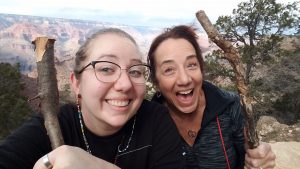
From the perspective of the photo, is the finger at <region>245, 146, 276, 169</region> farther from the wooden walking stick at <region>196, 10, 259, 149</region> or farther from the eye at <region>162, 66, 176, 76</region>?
the eye at <region>162, 66, 176, 76</region>

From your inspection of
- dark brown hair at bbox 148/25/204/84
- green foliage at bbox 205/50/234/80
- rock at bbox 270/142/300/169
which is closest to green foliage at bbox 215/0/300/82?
green foliage at bbox 205/50/234/80

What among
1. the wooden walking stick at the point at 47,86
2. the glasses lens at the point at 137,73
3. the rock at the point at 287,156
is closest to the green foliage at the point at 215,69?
the rock at the point at 287,156

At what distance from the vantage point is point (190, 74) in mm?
2312

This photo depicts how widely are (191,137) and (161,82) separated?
42 cm

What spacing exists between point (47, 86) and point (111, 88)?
278 millimetres

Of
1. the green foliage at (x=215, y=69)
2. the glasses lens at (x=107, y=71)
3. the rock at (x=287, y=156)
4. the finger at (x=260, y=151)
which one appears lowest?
the rock at (x=287, y=156)

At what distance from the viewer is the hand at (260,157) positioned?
211 cm

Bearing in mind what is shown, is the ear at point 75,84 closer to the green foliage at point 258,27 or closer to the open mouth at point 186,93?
the open mouth at point 186,93

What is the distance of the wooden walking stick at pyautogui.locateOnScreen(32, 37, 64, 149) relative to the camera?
147cm

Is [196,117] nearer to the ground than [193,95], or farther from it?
nearer to the ground

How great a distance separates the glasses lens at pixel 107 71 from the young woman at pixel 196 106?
0.78 m

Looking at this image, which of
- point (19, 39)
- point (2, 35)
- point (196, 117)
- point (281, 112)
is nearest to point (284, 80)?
point (281, 112)

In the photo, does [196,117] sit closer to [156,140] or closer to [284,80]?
[156,140]

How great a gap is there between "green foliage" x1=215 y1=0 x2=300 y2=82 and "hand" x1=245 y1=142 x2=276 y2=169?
44.0 ft
